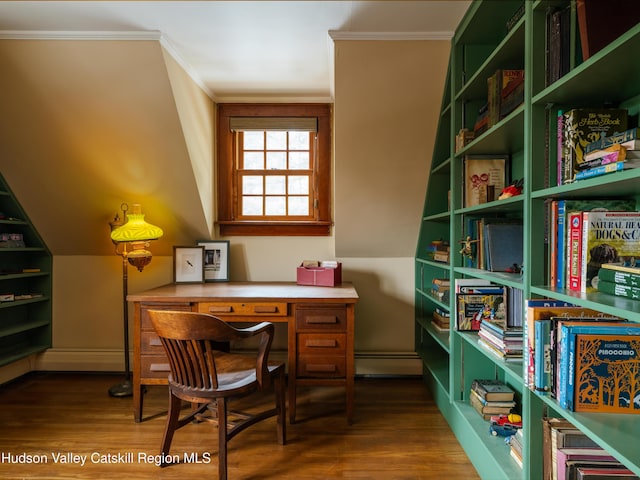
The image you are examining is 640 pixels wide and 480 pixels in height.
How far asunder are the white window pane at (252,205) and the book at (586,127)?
2.53m

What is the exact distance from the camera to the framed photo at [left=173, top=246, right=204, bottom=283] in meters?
3.21

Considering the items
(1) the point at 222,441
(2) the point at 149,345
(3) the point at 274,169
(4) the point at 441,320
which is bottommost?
(1) the point at 222,441

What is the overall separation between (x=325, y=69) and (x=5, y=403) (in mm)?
3306

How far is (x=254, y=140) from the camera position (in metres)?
3.43

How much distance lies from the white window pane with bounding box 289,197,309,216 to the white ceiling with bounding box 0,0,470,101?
112cm

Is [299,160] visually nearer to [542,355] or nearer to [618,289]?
[542,355]

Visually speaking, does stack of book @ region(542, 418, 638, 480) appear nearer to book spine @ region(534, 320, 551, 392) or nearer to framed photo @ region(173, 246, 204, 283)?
book spine @ region(534, 320, 551, 392)

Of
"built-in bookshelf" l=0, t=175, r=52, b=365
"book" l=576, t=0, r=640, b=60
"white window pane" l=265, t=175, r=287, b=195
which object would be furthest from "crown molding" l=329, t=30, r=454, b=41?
"built-in bookshelf" l=0, t=175, r=52, b=365

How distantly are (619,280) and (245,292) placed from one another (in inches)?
84.5

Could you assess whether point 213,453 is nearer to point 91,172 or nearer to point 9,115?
point 91,172

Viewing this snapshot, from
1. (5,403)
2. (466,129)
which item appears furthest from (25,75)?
(466,129)

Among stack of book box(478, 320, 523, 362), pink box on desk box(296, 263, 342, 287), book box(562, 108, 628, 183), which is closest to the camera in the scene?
book box(562, 108, 628, 183)

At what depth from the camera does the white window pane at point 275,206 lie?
3.45 metres

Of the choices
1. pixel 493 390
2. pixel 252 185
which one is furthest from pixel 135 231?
pixel 493 390
